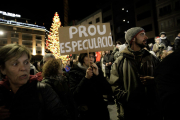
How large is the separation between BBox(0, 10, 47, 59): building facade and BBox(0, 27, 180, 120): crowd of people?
63353 millimetres

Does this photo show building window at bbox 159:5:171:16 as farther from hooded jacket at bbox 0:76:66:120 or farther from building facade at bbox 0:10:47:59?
building facade at bbox 0:10:47:59

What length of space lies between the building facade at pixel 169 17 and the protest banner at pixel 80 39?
93.7ft

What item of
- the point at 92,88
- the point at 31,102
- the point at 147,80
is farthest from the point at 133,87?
the point at 31,102

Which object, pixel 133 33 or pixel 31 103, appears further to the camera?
pixel 133 33

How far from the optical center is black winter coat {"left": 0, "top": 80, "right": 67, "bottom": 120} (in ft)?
4.81

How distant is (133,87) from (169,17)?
30.7 meters

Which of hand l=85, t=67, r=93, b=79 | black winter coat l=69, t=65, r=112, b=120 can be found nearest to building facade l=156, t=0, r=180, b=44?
black winter coat l=69, t=65, r=112, b=120

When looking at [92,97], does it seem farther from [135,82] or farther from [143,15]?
[143,15]

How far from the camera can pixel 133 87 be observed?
229 cm

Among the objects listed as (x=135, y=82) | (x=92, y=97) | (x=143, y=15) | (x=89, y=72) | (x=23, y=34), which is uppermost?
(x=23, y=34)

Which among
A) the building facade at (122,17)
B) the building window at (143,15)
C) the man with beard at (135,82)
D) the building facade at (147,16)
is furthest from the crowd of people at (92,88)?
the building facade at (122,17)

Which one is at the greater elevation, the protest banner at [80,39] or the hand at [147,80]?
the protest banner at [80,39]

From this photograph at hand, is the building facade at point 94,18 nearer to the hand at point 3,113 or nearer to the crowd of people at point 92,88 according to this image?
the crowd of people at point 92,88

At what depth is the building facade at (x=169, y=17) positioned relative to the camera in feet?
80.2
